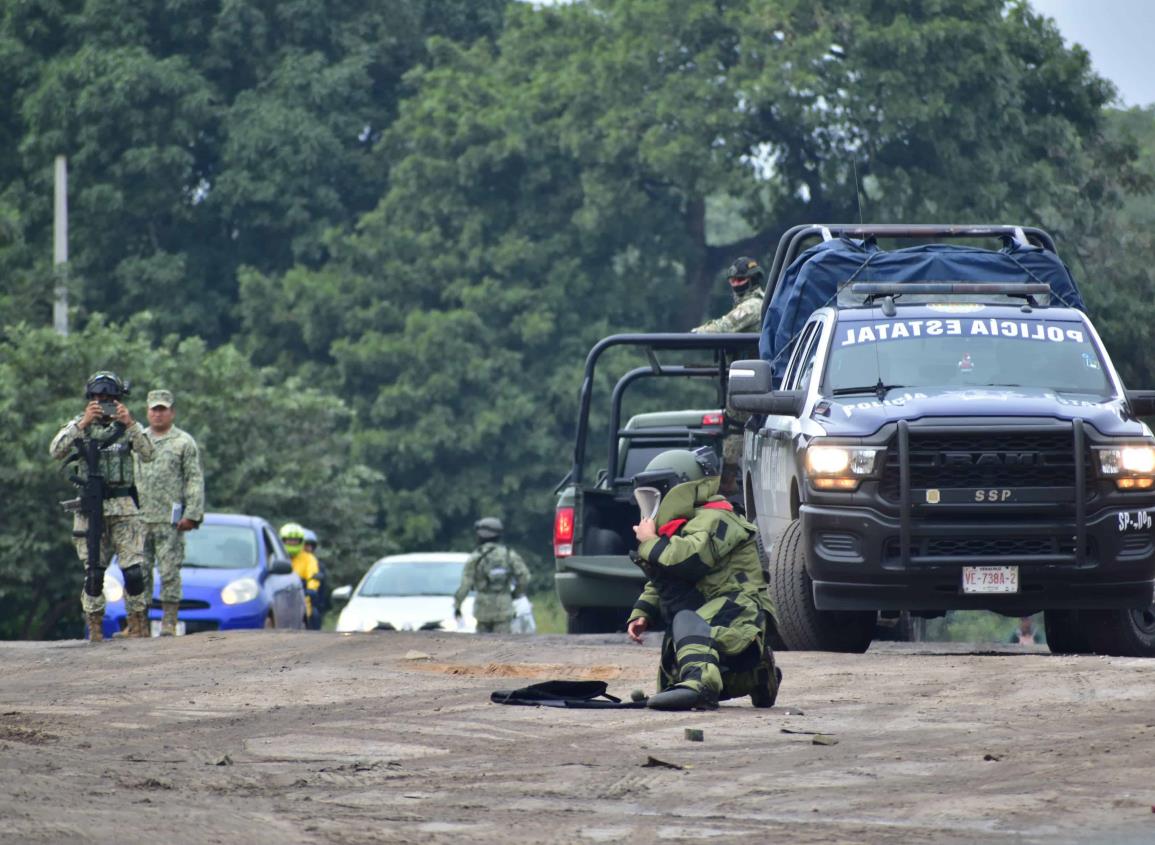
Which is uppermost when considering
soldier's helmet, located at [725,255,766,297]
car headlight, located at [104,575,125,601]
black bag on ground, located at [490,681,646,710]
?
soldier's helmet, located at [725,255,766,297]

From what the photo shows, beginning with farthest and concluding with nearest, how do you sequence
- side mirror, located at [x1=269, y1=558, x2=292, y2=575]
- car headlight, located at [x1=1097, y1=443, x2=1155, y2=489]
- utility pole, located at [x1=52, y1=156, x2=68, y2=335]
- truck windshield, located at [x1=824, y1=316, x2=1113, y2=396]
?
utility pole, located at [x1=52, y1=156, x2=68, y2=335] → side mirror, located at [x1=269, y1=558, x2=292, y2=575] → truck windshield, located at [x1=824, y1=316, x2=1113, y2=396] → car headlight, located at [x1=1097, y1=443, x2=1155, y2=489]

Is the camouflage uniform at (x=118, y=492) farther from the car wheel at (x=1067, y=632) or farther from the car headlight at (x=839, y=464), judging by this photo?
the car wheel at (x=1067, y=632)

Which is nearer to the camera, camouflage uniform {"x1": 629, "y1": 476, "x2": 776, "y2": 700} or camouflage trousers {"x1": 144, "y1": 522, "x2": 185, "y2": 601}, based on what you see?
camouflage uniform {"x1": 629, "y1": 476, "x2": 776, "y2": 700}

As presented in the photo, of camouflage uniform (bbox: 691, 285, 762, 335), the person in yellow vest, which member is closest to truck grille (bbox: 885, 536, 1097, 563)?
camouflage uniform (bbox: 691, 285, 762, 335)

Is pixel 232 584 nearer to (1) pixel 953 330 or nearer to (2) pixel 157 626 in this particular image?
(2) pixel 157 626

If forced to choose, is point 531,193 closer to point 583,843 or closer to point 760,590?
point 760,590

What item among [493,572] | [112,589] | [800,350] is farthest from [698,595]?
[493,572]

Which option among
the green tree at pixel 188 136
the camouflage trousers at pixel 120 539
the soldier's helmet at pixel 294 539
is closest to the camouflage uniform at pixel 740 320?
the camouflage trousers at pixel 120 539

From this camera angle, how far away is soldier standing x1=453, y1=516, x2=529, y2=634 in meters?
21.8

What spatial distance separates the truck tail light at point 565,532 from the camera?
1753 cm

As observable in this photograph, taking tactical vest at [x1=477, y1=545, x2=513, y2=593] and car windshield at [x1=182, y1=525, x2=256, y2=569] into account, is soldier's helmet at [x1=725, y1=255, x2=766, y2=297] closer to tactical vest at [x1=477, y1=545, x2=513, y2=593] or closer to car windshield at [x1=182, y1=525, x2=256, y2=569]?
tactical vest at [x1=477, y1=545, x2=513, y2=593]

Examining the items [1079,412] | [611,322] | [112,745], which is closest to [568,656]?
[1079,412]

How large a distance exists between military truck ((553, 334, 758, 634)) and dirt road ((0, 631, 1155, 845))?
259 cm

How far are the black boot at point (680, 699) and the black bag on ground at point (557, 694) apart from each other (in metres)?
0.45
